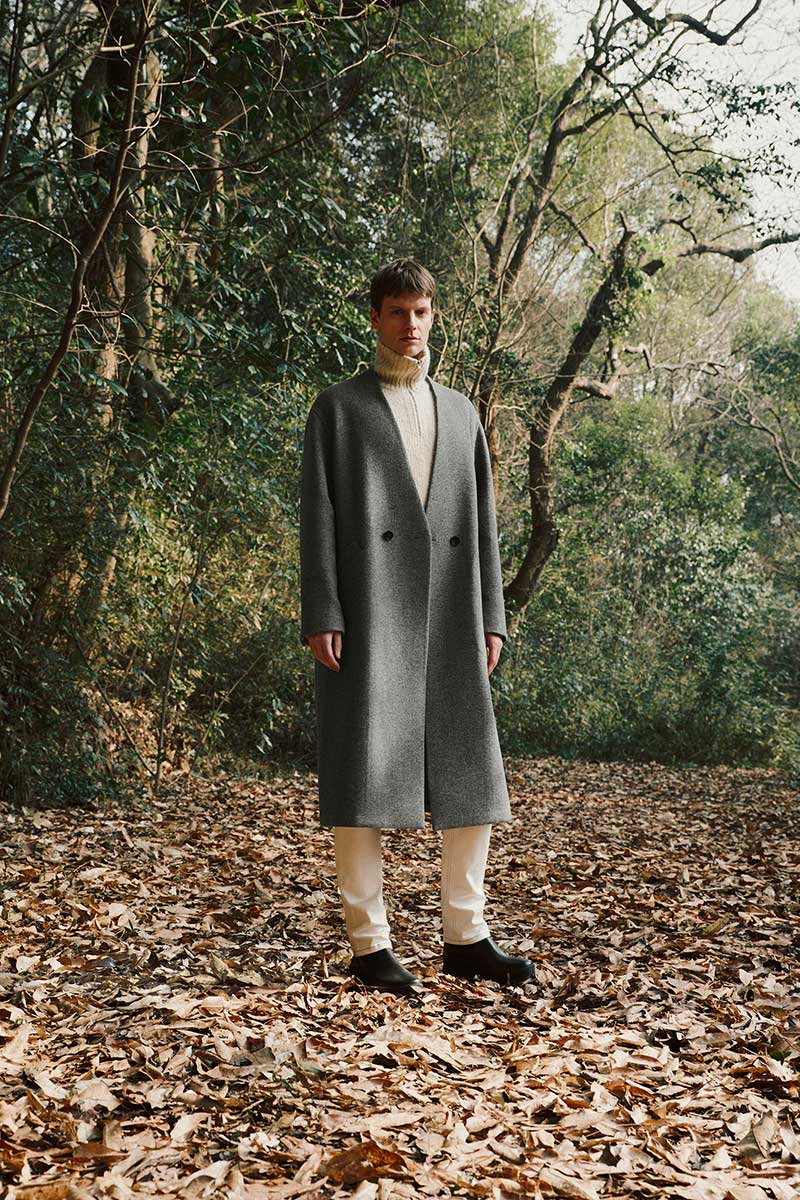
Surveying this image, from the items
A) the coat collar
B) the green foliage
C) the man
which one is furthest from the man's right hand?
the green foliage

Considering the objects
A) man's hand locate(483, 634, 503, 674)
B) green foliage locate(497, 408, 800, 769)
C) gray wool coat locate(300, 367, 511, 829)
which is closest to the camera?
gray wool coat locate(300, 367, 511, 829)

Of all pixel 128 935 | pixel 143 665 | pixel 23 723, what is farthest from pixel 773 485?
pixel 128 935

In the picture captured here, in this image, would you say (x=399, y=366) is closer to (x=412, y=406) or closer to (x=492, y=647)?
(x=412, y=406)

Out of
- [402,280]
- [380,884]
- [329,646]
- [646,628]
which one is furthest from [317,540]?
[646,628]

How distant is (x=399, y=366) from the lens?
9.67 feet

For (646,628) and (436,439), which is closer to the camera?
(436,439)

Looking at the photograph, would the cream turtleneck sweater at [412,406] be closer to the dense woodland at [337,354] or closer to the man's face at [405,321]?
the man's face at [405,321]

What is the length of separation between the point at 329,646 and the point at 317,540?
10.6 inches

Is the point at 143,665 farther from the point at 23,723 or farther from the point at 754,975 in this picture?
the point at 754,975

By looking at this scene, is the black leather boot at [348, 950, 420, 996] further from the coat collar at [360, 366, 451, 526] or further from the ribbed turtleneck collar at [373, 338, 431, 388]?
the ribbed turtleneck collar at [373, 338, 431, 388]

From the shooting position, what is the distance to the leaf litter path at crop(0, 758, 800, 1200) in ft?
6.17

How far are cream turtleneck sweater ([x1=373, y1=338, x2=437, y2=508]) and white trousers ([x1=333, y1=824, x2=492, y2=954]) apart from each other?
88 cm

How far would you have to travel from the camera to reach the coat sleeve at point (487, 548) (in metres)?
3.02

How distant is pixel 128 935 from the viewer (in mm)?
3525
